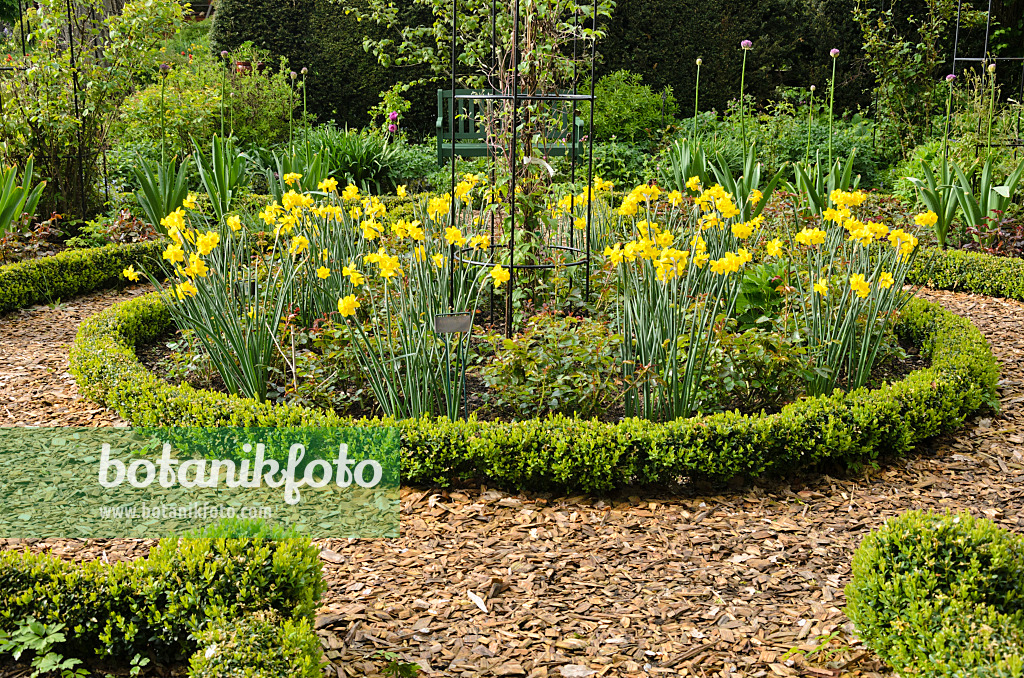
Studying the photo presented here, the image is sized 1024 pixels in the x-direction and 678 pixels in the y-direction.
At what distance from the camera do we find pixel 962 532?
2107mm

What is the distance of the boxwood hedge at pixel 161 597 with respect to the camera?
6.54 ft

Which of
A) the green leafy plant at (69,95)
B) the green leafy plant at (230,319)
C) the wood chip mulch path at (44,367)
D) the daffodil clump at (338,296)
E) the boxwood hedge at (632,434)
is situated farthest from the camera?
the green leafy plant at (69,95)

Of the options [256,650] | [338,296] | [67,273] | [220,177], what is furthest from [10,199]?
[256,650]

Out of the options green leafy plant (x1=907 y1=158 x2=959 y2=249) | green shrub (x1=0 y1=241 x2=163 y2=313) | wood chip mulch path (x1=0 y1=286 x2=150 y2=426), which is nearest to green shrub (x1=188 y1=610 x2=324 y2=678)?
wood chip mulch path (x1=0 y1=286 x2=150 y2=426)

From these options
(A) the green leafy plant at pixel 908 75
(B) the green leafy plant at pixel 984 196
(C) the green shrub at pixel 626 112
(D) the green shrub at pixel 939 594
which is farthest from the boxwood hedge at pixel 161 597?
(A) the green leafy plant at pixel 908 75

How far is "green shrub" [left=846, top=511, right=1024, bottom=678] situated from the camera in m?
1.89

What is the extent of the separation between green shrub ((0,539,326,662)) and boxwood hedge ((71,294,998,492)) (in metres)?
0.98

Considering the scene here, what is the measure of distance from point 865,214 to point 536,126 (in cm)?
330

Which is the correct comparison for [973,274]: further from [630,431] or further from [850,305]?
[630,431]

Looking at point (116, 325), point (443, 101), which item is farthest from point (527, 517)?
point (443, 101)

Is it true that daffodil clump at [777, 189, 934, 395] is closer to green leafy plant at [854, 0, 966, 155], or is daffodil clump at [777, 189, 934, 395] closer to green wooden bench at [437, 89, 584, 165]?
green wooden bench at [437, 89, 584, 165]

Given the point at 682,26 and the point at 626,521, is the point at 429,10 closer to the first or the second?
the point at 682,26

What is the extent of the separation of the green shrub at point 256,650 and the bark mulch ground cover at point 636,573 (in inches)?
10.2

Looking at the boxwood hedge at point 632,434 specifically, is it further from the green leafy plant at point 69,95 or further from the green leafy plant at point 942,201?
the green leafy plant at point 69,95
